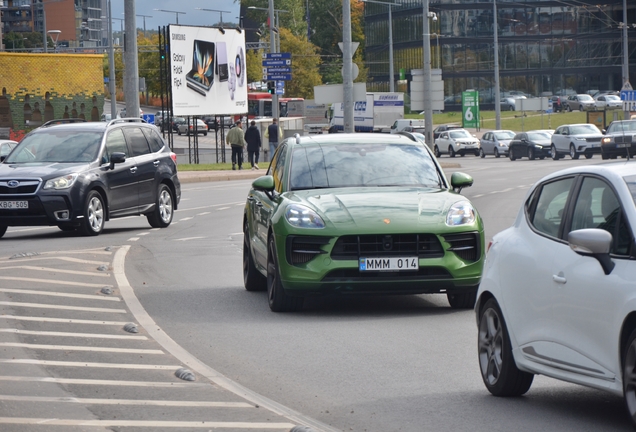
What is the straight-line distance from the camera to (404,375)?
8078mm

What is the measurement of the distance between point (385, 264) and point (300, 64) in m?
108

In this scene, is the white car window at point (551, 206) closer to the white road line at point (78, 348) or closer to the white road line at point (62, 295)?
the white road line at point (78, 348)

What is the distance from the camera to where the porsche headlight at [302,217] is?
35.2 feet

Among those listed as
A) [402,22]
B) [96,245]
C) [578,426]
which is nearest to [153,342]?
[578,426]

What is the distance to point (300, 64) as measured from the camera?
118m

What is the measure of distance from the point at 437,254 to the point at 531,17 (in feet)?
353

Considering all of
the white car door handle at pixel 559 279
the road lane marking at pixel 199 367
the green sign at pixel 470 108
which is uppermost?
the green sign at pixel 470 108

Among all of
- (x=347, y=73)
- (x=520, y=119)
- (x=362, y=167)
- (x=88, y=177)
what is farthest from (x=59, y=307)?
(x=520, y=119)

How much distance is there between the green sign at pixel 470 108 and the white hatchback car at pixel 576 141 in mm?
24012

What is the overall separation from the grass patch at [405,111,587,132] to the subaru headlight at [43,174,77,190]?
2562 inches

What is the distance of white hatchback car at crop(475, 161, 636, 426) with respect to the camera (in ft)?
19.4

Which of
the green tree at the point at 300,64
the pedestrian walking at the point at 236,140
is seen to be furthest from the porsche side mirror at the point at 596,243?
the green tree at the point at 300,64

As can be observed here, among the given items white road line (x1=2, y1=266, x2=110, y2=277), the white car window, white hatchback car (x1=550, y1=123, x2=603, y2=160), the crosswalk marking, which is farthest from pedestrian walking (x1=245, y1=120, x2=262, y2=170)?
the white car window

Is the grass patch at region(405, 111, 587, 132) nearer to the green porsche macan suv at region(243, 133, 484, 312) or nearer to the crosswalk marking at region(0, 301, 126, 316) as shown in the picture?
the green porsche macan suv at region(243, 133, 484, 312)
